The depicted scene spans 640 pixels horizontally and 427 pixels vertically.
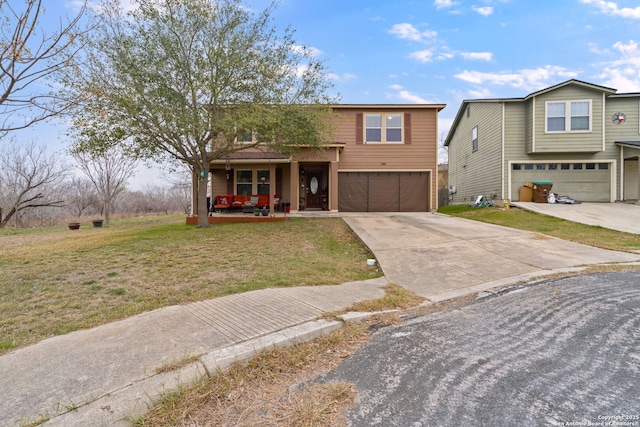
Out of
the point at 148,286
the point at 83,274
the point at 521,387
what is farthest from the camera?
the point at 83,274

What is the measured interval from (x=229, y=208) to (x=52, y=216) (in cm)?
2293

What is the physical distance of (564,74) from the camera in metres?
20.3

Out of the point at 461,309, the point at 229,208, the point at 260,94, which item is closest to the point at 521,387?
A: the point at 461,309

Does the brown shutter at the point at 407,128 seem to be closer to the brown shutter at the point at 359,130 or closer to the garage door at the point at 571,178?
the brown shutter at the point at 359,130

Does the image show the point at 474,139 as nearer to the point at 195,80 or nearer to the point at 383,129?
the point at 383,129

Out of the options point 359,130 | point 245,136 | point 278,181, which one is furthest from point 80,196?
point 359,130

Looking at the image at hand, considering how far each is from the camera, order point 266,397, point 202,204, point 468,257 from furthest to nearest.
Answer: point 202,204, point 468,257, point 266,397

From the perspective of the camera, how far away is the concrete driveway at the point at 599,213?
11.0m

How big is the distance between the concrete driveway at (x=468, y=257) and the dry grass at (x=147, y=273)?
0.63m

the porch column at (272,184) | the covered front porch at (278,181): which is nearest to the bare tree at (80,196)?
the covered front porch at (278,181)

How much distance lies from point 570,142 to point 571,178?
1.89 metres

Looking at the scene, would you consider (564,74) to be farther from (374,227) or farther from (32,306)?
(32,306)

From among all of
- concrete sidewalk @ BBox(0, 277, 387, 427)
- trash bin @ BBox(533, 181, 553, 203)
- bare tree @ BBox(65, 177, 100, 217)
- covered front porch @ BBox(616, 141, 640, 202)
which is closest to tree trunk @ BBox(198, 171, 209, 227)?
concrete sidewalk @ BBox(0, 277, 387, 427)

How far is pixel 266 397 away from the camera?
2.29m
